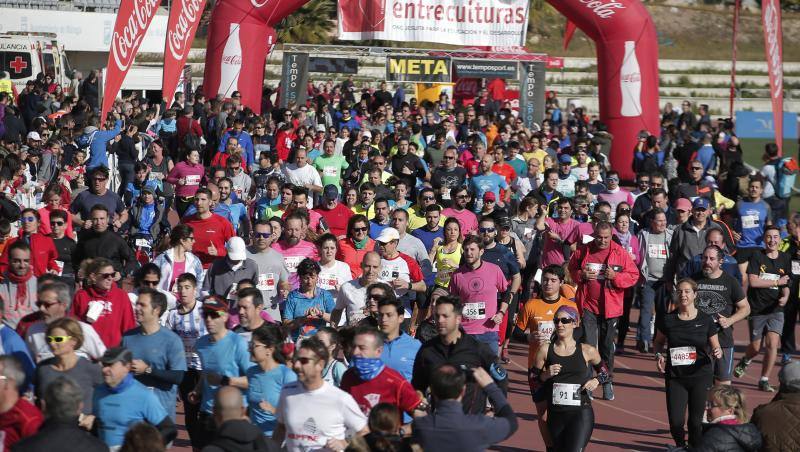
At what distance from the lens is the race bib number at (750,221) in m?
14.8

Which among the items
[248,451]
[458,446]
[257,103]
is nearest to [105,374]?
[248,451]

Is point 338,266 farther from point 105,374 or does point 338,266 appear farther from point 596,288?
point 105,374

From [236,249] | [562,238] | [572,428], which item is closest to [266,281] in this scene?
[236,249]

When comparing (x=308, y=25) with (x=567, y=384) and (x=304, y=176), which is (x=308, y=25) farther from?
(x=567, y=384)

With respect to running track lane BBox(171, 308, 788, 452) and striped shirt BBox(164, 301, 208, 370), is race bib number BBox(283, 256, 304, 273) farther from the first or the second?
striped shirt BBox(164, 301, 208, 370)

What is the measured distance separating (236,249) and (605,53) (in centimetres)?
1531

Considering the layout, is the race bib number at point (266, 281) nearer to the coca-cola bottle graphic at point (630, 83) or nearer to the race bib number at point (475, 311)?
the race bib number at point (475, 311)

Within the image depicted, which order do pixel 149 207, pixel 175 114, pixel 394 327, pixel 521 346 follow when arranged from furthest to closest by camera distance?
1. pixel 175 114
2. pixel 149 207
3. pixel 521 346
4. pixel 394 327

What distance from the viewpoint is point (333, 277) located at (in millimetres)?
10672

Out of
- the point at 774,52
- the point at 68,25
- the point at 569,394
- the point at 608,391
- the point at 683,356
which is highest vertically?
the point at 68,25

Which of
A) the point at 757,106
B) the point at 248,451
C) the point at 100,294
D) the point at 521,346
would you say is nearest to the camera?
the point at 248,451

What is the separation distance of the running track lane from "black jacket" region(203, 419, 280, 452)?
3959mm

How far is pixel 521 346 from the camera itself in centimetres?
1469

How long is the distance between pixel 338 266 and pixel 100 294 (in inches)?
95.2
